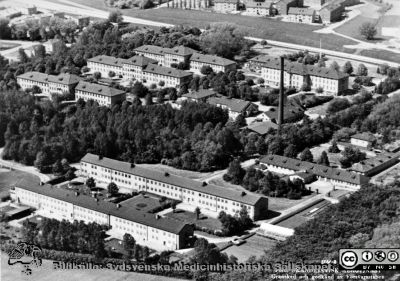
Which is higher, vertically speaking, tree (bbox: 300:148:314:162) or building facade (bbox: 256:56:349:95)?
building facade (bbox: 256:56:349:95)

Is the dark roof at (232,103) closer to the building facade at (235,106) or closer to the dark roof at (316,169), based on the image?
the building facade at (235,106)

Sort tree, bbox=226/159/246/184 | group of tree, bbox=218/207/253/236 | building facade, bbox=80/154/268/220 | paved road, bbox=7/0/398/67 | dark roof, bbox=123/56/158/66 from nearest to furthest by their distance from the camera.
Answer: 1. group of tree, bbox=218/207/253/236
2. building facade, bbox=80/154/268/220
3. tree, bbox=226/159/246/184
4. dark roof, bbox=123/56/158/66
5. paved road, bbox=7/0/398/67

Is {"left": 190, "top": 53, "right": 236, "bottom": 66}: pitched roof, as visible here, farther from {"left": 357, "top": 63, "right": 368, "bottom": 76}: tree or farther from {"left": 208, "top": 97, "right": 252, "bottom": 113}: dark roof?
{"left": 357, "top": 63, "right": 368, "bottom": 76}: tree

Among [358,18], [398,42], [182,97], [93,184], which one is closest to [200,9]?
[358,18]

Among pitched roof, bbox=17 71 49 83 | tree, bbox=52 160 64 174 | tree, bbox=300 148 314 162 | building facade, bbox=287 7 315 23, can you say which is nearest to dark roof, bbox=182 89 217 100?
pitched roof, bbox=17 71 49 83

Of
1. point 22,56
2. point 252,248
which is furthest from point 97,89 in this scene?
point 252,248

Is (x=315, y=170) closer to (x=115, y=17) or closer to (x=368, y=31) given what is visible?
(x=368, y=31)

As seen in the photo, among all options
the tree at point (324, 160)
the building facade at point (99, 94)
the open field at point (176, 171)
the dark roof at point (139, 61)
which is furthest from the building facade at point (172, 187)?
the dark roof at point (139, 61)

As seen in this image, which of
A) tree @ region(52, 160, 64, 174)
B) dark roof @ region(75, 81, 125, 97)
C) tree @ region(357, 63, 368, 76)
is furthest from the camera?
tree @ region(357, 63, 368, 76)
